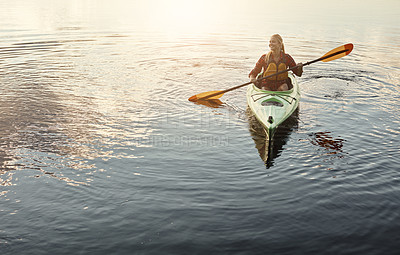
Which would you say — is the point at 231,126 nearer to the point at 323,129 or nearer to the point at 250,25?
the point at 323,129

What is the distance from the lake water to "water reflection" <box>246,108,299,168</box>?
5cm

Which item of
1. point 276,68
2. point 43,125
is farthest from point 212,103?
point 43,125

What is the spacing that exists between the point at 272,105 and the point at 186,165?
258 cm

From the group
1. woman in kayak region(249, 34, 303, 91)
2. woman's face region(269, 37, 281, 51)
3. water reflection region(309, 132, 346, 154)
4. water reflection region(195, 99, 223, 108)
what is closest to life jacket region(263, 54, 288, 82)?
woman in kayak region(249, 34, 303, 91)

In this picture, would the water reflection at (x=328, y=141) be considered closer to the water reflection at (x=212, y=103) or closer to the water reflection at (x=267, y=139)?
the water reflection at (x=267, y=139)

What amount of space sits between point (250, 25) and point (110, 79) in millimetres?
17866

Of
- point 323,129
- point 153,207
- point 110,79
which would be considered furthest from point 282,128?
A: point 110,79

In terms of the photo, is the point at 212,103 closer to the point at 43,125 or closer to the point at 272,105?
the point at 272,105

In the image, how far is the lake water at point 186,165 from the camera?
4293 millimetres

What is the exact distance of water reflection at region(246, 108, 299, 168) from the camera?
21.0 feet

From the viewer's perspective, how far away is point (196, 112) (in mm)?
8766

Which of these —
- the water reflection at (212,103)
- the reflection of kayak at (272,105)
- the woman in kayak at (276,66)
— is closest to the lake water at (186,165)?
the water reflection at (212,103)

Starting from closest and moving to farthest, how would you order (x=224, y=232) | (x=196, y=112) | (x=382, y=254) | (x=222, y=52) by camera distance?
(x=382, y=254), (x=224, y=232), (x=196, y=112), (x=222, y=52)

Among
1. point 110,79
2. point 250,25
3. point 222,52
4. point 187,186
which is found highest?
point 250,25
